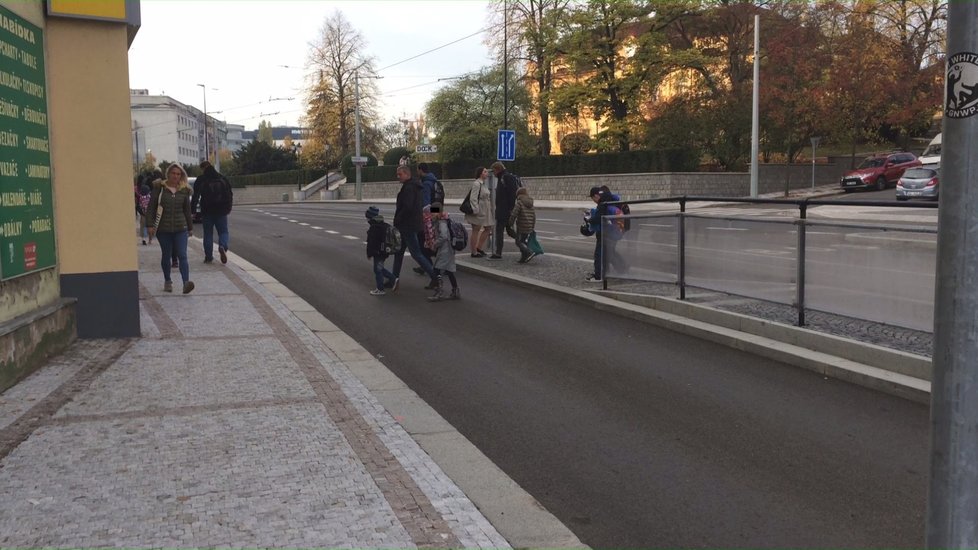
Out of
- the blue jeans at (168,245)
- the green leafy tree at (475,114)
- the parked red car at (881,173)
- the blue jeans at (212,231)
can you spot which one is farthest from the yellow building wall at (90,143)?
the green leafy tree at (475,114)

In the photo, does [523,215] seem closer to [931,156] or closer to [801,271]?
[801,271]

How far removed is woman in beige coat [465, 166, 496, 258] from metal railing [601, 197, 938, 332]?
441 centimetres

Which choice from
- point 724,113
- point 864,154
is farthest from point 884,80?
point 864,154

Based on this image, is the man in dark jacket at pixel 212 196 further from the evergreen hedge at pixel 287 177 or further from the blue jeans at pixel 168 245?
the evergreen hedge at pixel 287 177

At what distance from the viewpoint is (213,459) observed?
176 inches

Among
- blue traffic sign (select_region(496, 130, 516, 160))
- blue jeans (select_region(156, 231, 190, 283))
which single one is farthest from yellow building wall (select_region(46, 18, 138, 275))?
blue traffic sign (select_region(496, 130, 516, 160))

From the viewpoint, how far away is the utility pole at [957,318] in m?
2.24

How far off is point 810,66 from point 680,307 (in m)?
32.3

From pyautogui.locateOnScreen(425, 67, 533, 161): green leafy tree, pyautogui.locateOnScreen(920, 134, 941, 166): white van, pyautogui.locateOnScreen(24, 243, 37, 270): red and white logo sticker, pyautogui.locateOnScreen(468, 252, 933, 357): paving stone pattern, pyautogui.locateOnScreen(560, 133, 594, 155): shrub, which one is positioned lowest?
pyautogui.locateOnScreen(468, 252, 933, 357): paving stone pattern

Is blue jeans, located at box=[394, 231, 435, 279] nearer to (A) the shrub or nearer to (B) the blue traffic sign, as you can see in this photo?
(B) the blue traffic sign

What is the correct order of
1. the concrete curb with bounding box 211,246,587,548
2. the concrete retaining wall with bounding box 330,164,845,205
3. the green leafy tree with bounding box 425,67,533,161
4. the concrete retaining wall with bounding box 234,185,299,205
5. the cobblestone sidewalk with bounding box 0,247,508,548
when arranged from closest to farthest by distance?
the cobblestone sidewalk with bounding box 0,247,508,548 < the concrete curb with bounding box 211,246,587,548 < the concrete retaining wall with bounding box 330,164,845,205 < the green leafy tree with bounding box 425,67,533,161 < the concrete retaining wall with bounding box 234,185,299,205

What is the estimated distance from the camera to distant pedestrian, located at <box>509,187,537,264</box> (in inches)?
536

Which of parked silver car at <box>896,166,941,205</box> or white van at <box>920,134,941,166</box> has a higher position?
white van at <box>920,134,941,166</box>

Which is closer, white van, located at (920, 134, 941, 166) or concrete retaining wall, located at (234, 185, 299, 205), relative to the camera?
white van, located at (920, 134, 941, 166)
